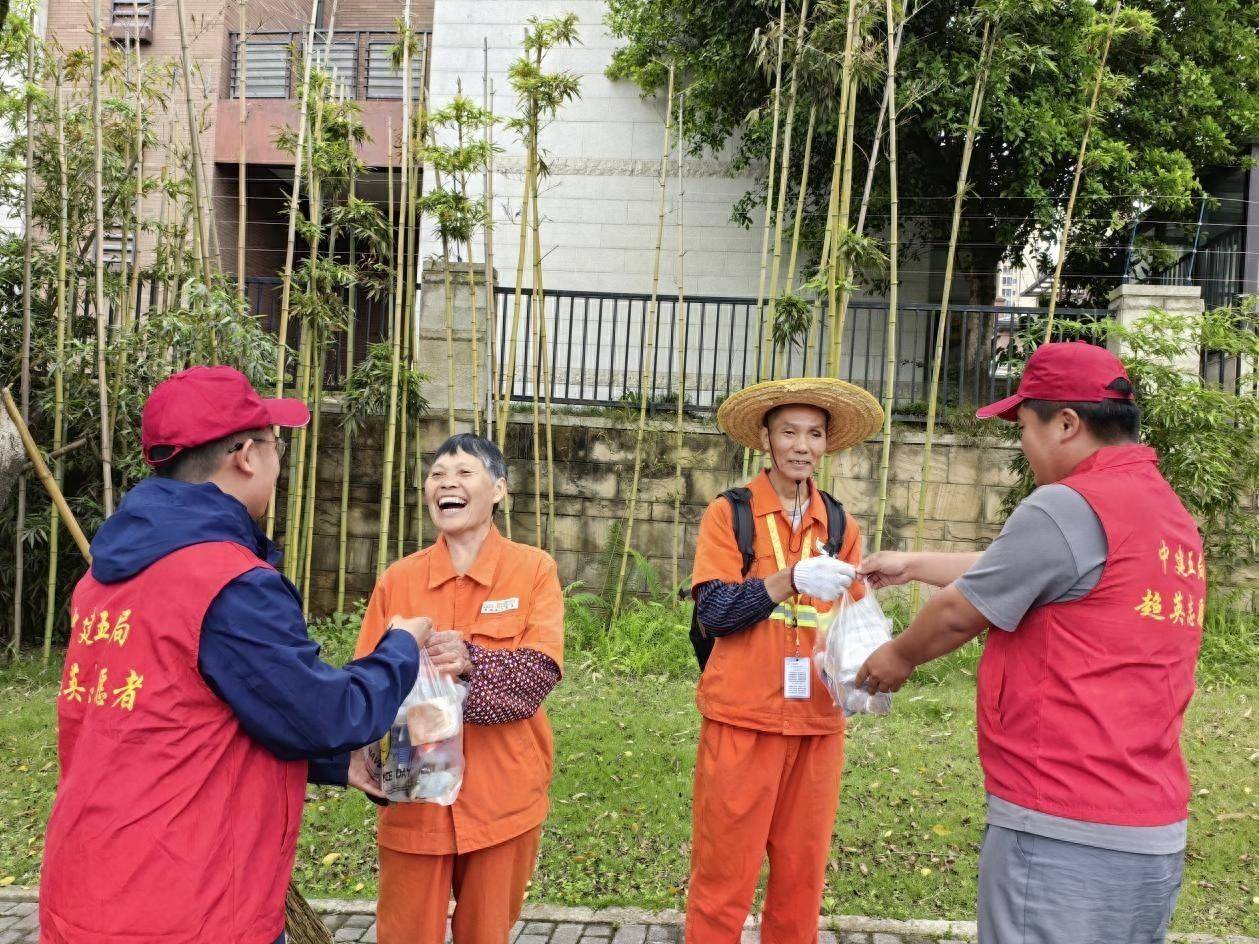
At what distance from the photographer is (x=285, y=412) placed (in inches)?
83.1

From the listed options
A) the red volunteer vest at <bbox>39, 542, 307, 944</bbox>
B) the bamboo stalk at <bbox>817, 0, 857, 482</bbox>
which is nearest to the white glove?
the red volunteer vest at <bbox>39, 542, 307, 944</bbox>

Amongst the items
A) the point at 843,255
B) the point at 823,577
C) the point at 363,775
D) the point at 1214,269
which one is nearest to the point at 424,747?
the point at 363,775

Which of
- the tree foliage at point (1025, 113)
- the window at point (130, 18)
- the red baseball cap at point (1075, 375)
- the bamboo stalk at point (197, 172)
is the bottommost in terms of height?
the red baseball cap at point (1075, 375)

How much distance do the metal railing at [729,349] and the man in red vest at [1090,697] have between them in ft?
13.7

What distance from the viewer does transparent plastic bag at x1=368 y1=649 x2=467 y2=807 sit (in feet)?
7.73

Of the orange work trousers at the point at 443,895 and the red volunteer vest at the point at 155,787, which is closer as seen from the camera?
the red volunteer vest at the point at 155,787

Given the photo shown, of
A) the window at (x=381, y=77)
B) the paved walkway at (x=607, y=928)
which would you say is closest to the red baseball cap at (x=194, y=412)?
the paved walkway at (x=607, y=928)

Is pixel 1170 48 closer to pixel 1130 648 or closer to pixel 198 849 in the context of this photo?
pixel 1130 648

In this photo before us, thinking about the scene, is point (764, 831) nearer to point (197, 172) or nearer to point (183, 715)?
point (183, 715)

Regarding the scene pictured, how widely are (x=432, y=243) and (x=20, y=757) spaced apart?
285 inches

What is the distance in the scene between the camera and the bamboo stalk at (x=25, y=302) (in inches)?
233

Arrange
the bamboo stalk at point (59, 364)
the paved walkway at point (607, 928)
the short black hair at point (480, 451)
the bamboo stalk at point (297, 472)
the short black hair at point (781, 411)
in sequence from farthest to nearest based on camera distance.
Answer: the bamboo stalk at point (297, 472)
the bamboo stalk at point (59, 364)
the paved walkway at point (607, 928)
the short black hair at point (781, 411)
the short black hair at point (480, 451)

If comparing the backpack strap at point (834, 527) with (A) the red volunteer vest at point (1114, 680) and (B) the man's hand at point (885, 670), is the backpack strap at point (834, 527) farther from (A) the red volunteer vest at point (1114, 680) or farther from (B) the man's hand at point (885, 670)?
(A) the red volunteer vest at point (1114, 680)

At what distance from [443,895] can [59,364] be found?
5.07 metres
